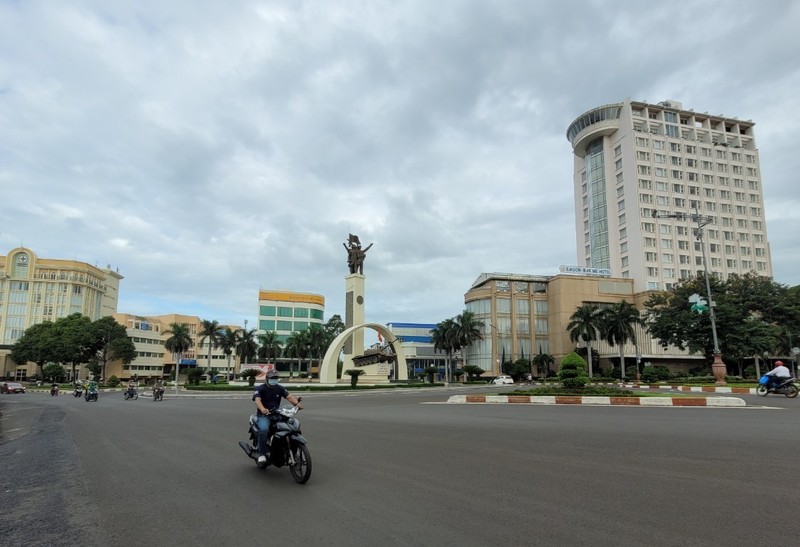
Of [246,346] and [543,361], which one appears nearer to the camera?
[543,361]

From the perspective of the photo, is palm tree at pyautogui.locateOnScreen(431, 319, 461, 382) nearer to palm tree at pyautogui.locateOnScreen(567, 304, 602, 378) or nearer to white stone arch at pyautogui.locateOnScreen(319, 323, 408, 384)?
palm tree at pyautogui.locateOnScreen(567, 304, 602, 378)

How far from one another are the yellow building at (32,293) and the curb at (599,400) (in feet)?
334

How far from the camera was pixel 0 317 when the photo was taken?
3777 inches

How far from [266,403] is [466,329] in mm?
72031

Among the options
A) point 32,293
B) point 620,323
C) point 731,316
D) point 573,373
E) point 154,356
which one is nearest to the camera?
point 573,373

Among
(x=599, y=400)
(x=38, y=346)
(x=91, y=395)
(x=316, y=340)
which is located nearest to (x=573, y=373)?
(x=599, y=400)

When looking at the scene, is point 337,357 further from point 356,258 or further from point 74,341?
point 74,341

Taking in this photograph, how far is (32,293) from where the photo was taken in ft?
323

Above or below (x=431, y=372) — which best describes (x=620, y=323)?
above

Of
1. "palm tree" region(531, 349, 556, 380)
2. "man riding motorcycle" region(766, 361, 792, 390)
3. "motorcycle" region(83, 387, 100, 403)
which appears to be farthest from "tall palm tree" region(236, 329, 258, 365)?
Answer: "man riding motorcycle" region(766, 361, 792, 390)

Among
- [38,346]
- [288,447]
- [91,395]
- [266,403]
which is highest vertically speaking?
[38,346]

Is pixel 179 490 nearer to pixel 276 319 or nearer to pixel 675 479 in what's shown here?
pixel 675 479

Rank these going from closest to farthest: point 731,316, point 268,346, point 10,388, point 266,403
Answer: point 266,403 → point 731,316 → point 10,388 → point 268,346

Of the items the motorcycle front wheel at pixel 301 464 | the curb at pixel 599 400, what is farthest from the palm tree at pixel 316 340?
the motorcycle front wheel at pixel 301 464
